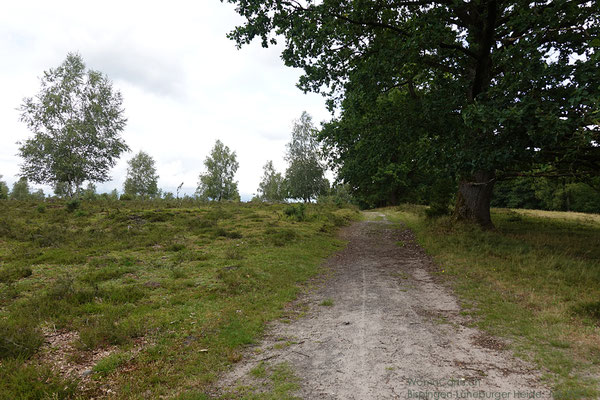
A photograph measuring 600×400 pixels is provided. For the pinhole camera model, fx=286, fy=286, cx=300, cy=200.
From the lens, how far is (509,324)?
5996 millimetres

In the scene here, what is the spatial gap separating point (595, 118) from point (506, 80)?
3611 mm

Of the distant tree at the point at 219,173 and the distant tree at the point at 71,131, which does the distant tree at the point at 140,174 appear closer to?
the distant tree at the point at 219,173

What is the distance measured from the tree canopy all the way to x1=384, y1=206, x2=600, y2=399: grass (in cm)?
327

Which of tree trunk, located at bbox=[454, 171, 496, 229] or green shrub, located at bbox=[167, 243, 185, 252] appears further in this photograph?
tree trunk, located at bbox=[454, 171, 496, 229]

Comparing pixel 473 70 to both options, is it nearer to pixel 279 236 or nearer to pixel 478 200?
pixel 478 200

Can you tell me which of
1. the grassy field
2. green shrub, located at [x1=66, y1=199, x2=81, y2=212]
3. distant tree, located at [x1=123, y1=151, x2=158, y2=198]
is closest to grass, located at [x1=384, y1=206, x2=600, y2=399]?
the grassy field

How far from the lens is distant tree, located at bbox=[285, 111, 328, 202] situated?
53.9 metres

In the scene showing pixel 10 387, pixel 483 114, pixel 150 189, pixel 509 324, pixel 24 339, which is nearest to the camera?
pixel 10 387

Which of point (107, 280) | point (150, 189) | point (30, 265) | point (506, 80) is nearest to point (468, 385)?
point (107, 280)

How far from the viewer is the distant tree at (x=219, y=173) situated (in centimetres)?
6715

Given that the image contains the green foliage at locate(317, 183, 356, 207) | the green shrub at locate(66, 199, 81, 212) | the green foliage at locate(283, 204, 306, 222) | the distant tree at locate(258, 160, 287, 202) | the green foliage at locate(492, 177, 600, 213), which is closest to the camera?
the green shrub at locate(66, 199, 81, 212)

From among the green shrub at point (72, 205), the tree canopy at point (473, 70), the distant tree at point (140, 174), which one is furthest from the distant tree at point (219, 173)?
the tree canopy at point (473, 70)

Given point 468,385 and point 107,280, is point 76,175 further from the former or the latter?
point 468,385

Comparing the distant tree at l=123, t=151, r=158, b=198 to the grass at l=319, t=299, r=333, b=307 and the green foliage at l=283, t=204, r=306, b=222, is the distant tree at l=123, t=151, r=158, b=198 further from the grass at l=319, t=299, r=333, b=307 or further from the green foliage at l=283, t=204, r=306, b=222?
the grass at l=319, t=299, r=333, b=307
